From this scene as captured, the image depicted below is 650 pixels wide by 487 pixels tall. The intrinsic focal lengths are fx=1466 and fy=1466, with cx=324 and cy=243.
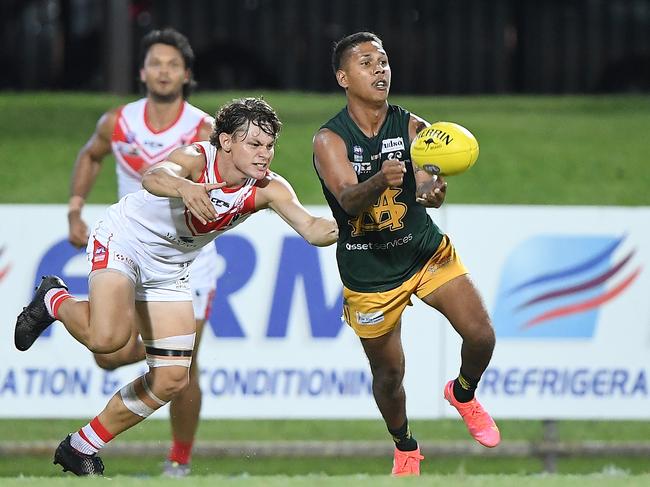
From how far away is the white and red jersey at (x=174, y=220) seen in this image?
7656 mm

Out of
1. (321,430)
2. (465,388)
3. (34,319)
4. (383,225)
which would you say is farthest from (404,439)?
(321,430)

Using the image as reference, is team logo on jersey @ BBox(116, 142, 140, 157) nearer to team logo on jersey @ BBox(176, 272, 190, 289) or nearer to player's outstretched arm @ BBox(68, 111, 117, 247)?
player's outstretched arm @ BBox(68, 111, 117, 247)

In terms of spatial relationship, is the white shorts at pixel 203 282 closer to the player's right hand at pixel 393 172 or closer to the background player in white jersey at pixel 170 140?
the background player in white jersey at pixel 170 140

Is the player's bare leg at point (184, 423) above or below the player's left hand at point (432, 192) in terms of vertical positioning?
below

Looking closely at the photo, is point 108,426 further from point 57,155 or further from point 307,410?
point 57,155

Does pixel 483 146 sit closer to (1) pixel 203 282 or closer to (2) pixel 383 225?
(1) pixel 203 282

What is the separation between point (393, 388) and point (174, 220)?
155cm

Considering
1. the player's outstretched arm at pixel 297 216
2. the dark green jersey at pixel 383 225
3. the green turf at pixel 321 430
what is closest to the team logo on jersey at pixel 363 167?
the dark green jersey at pixel 383 225

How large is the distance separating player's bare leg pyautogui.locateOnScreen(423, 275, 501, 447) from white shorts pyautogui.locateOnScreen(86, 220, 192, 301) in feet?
4.51

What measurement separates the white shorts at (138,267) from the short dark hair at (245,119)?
0.77 metres

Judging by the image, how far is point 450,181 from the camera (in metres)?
13.2

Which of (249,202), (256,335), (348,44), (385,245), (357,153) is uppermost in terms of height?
(348,44)

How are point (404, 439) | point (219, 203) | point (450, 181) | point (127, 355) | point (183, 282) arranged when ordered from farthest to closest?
1. point (450, 181)
2. point (127, 355)
3. point (404, 439)
4. point (183, 282)
5. point (219, 203)

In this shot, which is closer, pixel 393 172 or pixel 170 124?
pixel 393 172
